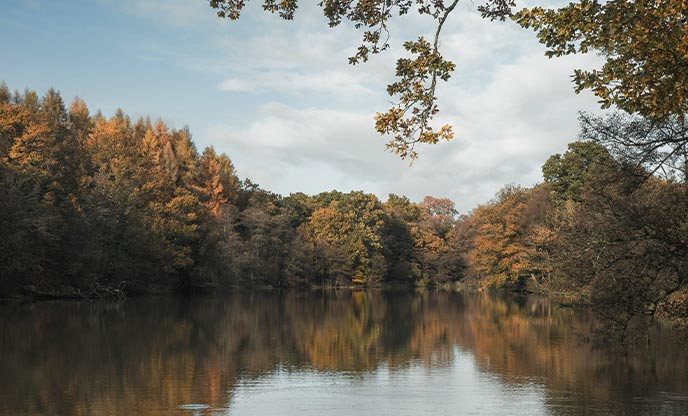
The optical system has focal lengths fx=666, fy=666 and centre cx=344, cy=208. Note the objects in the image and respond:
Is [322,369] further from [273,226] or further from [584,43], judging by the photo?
[273,226]

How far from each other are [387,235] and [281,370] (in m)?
71.6

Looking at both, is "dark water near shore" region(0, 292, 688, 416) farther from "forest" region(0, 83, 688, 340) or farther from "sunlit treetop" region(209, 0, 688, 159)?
"sunlit treetop" region(209, 0, 688, 159)

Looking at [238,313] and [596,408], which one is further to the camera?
[238,313]

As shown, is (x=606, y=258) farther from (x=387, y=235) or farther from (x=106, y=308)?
(x=387, y=235)

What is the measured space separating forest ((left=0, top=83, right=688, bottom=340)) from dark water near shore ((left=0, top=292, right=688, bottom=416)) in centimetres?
198

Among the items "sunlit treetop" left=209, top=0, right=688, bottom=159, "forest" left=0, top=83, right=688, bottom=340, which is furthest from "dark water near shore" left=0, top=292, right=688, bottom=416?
"sunlit treetop" left=209, top=0, right=688, bottom=159

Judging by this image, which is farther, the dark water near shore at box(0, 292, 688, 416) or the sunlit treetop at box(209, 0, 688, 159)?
the dark water near shore at box(0, 292, 688, 416)

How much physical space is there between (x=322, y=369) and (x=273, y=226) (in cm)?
5610

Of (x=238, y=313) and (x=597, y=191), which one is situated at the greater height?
(x=597, y=191)

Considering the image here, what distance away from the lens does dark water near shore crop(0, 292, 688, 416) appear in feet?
44.3

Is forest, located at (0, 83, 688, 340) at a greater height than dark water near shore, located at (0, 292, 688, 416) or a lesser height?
greater

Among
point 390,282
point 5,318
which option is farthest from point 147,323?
point 390,282

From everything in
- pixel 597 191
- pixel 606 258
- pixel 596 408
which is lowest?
pixel 596 408

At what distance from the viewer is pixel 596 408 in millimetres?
13320
